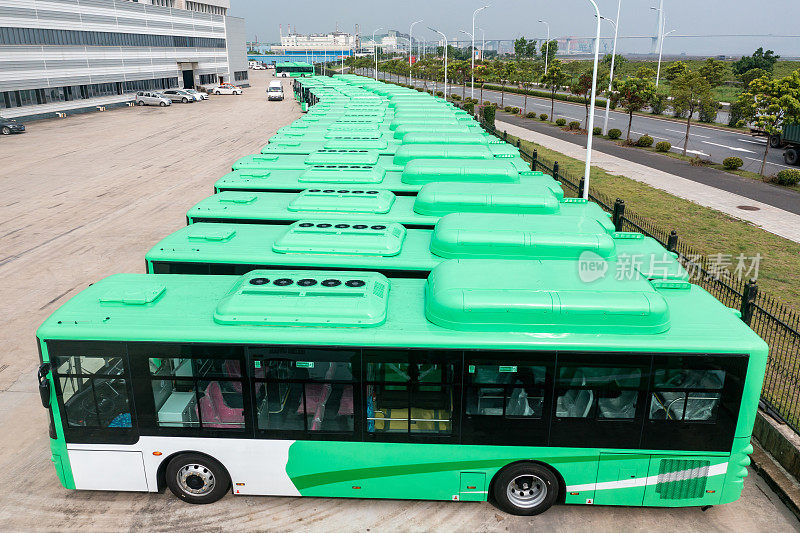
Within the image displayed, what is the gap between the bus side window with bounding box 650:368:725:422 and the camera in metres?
7.08

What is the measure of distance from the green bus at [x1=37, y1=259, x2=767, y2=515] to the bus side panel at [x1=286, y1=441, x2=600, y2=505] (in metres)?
0.02

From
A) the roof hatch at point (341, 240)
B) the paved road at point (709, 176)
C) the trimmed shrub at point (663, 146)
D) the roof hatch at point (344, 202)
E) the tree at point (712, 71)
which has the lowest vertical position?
the paved road at point (709, 176)

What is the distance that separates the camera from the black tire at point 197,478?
7887 mm

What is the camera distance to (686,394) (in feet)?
23.7

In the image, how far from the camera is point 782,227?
2116cm

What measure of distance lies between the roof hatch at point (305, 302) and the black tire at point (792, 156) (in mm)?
33600

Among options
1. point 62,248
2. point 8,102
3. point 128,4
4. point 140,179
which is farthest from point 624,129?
point 128,4

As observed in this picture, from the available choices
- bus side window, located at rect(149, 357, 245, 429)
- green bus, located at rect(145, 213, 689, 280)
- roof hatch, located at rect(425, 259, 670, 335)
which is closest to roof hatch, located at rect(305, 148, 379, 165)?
green bus, located at rect(145, 213, 689, 280)

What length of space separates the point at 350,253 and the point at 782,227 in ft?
61.3

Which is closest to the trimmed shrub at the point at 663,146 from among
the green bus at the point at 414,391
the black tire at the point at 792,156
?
the black tire at the point at 792,156

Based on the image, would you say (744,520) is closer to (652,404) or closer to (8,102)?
Result: (652,404)

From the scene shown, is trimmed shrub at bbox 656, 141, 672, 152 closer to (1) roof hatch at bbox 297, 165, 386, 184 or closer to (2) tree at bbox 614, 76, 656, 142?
(2) tree at bbox 614, 76, 656, 142

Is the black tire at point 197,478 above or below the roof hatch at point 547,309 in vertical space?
below

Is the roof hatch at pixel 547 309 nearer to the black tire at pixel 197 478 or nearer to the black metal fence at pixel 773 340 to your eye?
the black metal fence at pixel 773 340
